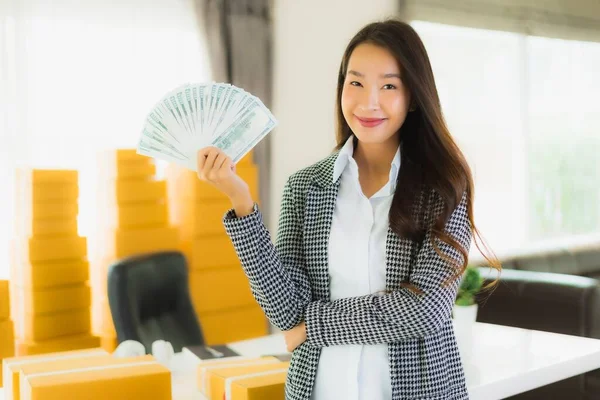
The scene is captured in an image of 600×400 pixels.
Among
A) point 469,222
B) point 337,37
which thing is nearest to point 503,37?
point 337,37

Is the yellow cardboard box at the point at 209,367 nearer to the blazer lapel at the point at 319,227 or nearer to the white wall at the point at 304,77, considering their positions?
the blazer lapel at the point at 319,227

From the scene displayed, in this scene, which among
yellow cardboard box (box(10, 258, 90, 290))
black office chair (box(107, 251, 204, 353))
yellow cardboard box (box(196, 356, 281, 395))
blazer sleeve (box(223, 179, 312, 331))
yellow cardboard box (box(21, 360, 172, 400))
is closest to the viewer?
blazer sleeve (box(223, 179, 312, 331))

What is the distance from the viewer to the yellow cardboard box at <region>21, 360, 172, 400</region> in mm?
1429

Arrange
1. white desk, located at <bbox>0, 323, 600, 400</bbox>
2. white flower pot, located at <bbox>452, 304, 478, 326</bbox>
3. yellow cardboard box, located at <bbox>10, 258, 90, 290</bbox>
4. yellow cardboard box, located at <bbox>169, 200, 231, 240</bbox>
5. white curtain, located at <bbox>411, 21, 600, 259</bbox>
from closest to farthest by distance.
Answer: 1. white desk, located at <bbox>0, 323, 600, 400</bbox>
2. white flower pot, located at <bbox>452, 304, 478, 326</bbox>
3. yellow cardboard box, located at <bbox>10, 258, 90, 290</bbox>
4. yellow cardboard box, located at <bbox>169, 200, 231, 240</bbox>
5. white curtain, located at <bbox>411, 21, 600, 259</bbox>

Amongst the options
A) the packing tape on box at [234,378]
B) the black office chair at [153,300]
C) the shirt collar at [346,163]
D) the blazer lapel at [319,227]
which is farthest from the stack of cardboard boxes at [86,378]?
the black office chair at [153,300]

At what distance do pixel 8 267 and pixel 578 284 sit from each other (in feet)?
9.46

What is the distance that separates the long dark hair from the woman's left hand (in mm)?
208

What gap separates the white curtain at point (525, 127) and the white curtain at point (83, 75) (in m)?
1.97

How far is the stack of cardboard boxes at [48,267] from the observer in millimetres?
3697

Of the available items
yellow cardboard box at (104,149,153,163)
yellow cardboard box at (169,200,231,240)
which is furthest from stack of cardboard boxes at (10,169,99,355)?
yellow cardboard box at (169,200,231,240)

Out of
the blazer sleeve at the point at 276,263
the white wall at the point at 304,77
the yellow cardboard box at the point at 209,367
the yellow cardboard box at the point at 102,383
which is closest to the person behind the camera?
the blazer sleeve at the point at 276,263

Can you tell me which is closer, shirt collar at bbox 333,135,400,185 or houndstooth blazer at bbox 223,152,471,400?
houndstooth blazer at bbox 223,152,471,400

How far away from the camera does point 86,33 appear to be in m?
4.07

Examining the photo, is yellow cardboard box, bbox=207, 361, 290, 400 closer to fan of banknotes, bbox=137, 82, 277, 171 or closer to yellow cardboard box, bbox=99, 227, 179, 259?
fan of banknotes, bbox=137, 82, 277, 171
